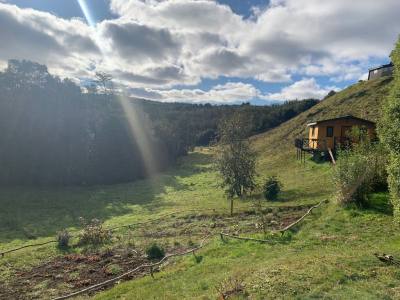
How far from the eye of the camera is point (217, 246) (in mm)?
19750

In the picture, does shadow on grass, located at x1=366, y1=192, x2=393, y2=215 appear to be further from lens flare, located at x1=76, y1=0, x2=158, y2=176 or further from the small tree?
lens flare, located at x1=76, y1=0, x2=158, y2=176

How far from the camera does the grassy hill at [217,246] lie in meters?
11.5

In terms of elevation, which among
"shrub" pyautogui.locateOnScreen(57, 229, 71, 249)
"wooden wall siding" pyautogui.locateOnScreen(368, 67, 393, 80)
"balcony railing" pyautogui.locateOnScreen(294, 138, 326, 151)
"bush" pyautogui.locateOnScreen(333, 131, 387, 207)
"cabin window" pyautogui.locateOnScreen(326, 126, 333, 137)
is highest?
→ "wooden wall siding" pyautogui.locateOnScreen(368, 67, 393, 80)

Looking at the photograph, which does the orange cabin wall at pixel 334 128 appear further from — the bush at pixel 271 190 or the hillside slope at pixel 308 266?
the hillside slope at pixel 308 266

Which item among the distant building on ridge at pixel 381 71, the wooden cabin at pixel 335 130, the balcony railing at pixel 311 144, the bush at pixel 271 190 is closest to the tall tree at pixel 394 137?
the bush at pixel 271 190

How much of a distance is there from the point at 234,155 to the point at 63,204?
26495mm

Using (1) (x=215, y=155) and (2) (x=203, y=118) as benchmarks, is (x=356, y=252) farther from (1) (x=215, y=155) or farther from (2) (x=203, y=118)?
(2) (x=203, y=118)

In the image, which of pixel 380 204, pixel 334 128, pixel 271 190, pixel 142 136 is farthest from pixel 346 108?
pixel 380 204

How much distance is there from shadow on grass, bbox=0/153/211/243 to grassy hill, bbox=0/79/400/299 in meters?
0.13

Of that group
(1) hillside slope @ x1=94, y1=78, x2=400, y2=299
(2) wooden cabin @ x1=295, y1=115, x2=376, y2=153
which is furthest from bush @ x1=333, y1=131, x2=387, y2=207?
(2) wooden cabin @ x1=295, y1=115, x2=376, y2=153

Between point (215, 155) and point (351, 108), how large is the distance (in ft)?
148

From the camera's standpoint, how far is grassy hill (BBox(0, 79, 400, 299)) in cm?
1153

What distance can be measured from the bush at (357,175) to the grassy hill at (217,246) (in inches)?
42.3

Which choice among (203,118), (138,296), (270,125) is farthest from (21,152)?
(203,118)
